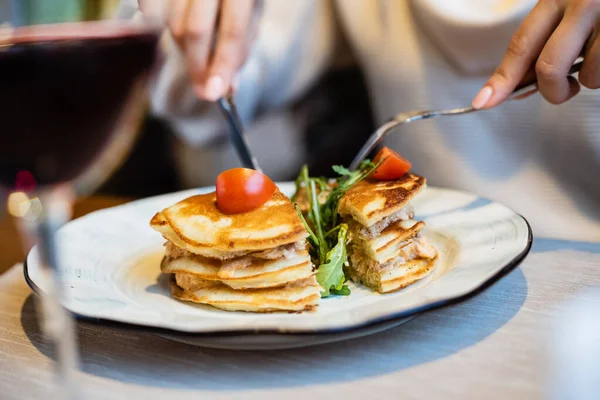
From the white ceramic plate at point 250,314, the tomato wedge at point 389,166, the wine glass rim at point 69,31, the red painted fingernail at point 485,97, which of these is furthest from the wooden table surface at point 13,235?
the red painted fingernail at point 485,97

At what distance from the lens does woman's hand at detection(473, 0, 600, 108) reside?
1.47m

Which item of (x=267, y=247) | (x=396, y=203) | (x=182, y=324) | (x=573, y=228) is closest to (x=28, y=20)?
(x=182, y=324)

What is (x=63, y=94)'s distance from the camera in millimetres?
632

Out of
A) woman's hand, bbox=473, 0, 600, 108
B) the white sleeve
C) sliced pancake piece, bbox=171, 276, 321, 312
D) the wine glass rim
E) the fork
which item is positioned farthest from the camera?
the white sleeve

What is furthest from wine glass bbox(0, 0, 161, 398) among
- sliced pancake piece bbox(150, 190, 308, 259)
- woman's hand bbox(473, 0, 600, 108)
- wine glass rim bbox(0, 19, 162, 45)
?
woman's hand bbox(473, 0, 600, 108)

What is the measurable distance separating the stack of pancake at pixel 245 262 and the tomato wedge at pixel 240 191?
2 cm

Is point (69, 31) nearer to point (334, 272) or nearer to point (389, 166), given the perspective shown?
point (334, 272)

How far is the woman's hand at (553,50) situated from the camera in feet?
4.82

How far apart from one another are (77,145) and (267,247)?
574 millimetres

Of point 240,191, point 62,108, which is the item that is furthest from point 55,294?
point 240,191

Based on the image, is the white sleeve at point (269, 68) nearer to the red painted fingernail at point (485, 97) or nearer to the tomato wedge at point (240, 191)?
the red painted fingernail at point (485, 97)

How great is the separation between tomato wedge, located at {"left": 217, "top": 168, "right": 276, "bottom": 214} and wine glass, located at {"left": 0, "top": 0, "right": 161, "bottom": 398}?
0.57 metres

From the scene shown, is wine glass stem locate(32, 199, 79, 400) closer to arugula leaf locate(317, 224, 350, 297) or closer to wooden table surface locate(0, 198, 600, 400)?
wooden table surface locate(0, 198, 600, 400)

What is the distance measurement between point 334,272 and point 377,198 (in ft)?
0.70
